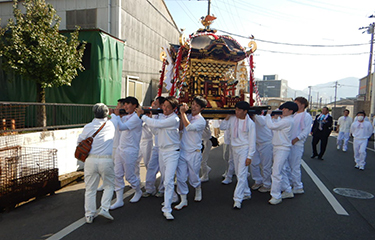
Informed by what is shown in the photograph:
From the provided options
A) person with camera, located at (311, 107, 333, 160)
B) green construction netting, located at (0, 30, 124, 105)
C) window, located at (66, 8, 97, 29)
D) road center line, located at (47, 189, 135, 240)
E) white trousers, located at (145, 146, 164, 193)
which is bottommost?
road center line, located at (47, 189, 135, 240)

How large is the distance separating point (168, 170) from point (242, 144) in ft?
4.73

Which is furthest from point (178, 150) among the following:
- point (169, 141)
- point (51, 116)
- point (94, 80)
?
point (94, 80)

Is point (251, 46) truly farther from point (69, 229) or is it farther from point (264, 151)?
point (69, 229)

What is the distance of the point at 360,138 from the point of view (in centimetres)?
843

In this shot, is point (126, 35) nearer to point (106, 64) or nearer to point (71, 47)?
point (106, 64)

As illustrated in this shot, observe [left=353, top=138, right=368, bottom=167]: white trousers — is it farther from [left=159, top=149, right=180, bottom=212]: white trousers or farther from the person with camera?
[left=159, top=149, right=180, bottom=212]: white trousers

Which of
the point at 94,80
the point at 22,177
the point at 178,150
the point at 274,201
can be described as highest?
the point at 94,80

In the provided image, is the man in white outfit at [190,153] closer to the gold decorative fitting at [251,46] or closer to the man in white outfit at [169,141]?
the man in white outfit at [169,141]

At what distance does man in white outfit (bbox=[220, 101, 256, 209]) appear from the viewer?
4.60 meters

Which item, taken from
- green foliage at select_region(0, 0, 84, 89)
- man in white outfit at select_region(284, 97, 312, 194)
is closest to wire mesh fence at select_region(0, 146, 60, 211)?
green foliage at select_region(0, 0, 84, 89)

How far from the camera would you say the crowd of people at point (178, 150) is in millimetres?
4023

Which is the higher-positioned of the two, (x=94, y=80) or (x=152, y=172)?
(x=94, y=80)

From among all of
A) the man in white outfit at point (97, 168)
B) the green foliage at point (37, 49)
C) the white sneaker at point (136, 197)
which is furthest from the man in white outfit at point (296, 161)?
the green foliage at point (37, 49)

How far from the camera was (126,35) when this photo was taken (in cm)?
1346
